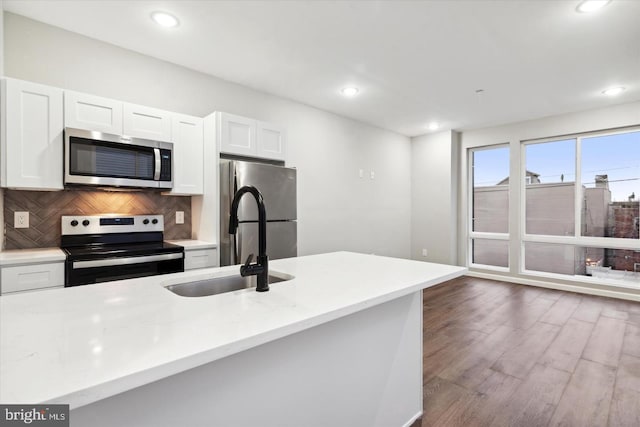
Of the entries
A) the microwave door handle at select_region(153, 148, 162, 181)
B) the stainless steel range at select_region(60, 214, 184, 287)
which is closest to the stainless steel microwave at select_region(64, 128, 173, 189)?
the microwave door handle at select_region(153, 148, 162, 181)

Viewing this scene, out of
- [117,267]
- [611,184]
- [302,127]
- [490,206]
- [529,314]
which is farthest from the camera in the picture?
[490,206]

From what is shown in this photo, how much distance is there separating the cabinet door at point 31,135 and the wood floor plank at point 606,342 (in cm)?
442

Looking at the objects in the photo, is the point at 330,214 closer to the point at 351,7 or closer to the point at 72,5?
the point at 351,7

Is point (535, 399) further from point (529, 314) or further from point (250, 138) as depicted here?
point (250, 138)

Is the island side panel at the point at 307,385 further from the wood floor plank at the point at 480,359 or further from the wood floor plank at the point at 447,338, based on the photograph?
the wood floor plank at the point at 447,338

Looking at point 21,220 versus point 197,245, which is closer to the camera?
point 21,220

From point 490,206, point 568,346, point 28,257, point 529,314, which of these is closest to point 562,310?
point 529,314

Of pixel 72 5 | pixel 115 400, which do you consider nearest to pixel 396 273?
pixel 115 400

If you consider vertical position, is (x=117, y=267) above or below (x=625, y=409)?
above

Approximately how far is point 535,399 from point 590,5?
274cm

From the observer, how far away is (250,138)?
10.7 feet

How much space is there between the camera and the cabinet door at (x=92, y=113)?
2328 mm

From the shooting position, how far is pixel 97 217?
2.63m

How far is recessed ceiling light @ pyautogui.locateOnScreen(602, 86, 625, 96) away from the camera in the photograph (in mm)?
3746
